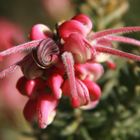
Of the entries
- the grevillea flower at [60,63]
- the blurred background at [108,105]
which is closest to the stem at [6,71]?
the grevillea flower at [60,63]

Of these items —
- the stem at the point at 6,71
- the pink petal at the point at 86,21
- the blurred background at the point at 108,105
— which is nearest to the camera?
the stem at the point at 6,71

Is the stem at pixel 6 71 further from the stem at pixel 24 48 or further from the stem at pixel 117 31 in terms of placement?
the stem at pixel 117 31

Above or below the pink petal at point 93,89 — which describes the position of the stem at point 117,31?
above

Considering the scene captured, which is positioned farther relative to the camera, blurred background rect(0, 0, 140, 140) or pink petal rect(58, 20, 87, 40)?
blurred background rect(0, 0, 140, 140)

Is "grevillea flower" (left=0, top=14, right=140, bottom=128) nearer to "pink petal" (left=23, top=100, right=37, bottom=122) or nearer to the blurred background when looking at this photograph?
"pink petal" (left=23, top=100, right=37, bottom=122)

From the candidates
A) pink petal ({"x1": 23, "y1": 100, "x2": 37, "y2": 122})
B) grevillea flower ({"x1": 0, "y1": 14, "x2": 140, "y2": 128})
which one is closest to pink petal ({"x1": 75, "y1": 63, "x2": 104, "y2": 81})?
grevillea flower ({"x1": 0, "y1": 14, "x2": 140, "y2": 128})

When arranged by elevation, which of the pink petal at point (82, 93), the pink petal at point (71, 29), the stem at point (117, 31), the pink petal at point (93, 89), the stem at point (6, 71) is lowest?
the pink petal at point (82, 93)

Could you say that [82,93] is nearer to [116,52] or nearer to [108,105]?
[116,52]

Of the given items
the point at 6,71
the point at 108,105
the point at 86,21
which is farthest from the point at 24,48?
the point at 108,105
